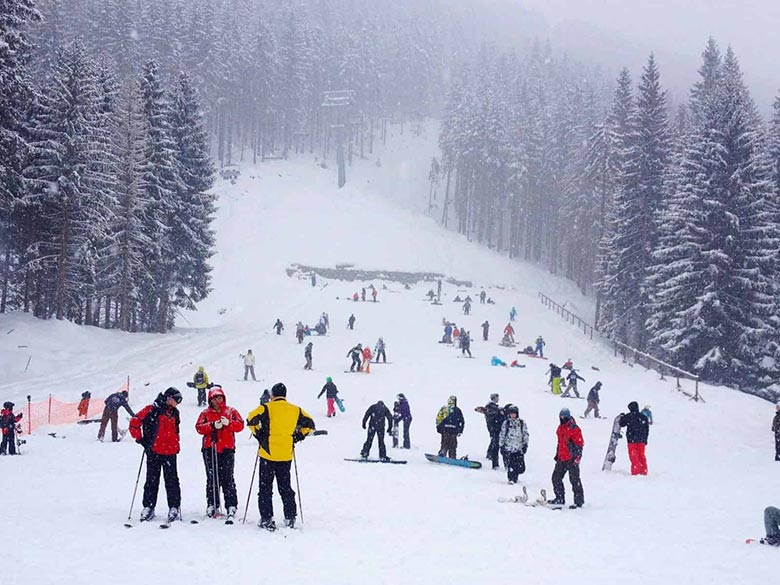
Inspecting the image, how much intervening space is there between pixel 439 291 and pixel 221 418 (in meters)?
49.9

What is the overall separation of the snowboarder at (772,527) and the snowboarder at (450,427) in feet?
24.6

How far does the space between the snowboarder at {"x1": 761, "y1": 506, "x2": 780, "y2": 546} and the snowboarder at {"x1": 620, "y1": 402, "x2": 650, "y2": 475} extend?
211 inches

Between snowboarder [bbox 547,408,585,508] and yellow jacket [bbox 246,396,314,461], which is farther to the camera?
snowboarder [bbox 547,408,585,508]

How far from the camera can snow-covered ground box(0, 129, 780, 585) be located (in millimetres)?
7867

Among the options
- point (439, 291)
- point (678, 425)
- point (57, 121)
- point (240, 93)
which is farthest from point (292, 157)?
point (678, 425)

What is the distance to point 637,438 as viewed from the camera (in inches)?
606

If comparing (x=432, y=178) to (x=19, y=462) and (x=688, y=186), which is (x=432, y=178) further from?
(x=19, y=462)

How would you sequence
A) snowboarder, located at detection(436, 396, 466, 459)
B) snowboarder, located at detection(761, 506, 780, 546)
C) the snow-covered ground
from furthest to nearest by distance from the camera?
snowboarder, located at detection(436, 396, 466, 459) < snowboarder, located at detection(761, 506, 780, 546) < the snow-covered ground

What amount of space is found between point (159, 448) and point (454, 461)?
849 centimetres

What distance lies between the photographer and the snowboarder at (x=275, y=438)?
892cm

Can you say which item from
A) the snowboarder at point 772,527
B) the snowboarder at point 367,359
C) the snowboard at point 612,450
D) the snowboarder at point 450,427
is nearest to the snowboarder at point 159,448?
the snowboarder at point 450,427

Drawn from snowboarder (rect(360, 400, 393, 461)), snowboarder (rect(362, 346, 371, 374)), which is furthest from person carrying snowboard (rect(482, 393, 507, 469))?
snowboarder (rect(362, 346, 371, 374))

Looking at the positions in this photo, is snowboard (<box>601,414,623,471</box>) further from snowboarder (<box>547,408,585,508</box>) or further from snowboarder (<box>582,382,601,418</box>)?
snowboarder (<box>582,382,601,418</box>)

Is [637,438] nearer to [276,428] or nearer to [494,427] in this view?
[494,427]
